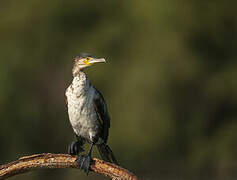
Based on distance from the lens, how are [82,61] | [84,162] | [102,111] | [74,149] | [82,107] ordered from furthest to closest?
[102,111]
[82,107]
[82,61]
[74,149]
[84,162]

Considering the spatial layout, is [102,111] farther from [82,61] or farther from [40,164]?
[40,164]

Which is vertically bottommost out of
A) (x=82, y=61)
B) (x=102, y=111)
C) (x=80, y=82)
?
(x=102, y=111)

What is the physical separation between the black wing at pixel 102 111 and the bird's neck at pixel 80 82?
0.64ft

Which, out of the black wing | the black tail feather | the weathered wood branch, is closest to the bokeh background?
the black wing

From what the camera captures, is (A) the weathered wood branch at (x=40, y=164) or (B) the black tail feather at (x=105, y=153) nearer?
(A) the weathered wood branch at (x=40, y=164)

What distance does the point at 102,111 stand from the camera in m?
3.99

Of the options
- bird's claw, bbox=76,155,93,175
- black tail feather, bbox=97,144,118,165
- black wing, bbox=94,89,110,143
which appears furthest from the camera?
black wing, bbox=94,89,110,143

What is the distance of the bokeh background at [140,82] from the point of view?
10906mm

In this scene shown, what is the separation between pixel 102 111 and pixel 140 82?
7.04m

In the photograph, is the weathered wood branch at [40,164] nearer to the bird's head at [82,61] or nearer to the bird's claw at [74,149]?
the bird's claw at [74,149]

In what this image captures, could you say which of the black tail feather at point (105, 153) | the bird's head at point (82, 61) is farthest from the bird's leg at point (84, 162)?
the bird's head at point (82, 61)

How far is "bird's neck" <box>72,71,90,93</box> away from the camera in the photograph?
3736mm

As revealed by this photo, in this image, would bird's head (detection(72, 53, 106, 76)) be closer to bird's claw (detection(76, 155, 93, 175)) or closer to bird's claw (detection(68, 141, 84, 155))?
bird's claw (detection(68, 141, 84, 155))

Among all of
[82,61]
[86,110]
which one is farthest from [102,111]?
[82,61]
